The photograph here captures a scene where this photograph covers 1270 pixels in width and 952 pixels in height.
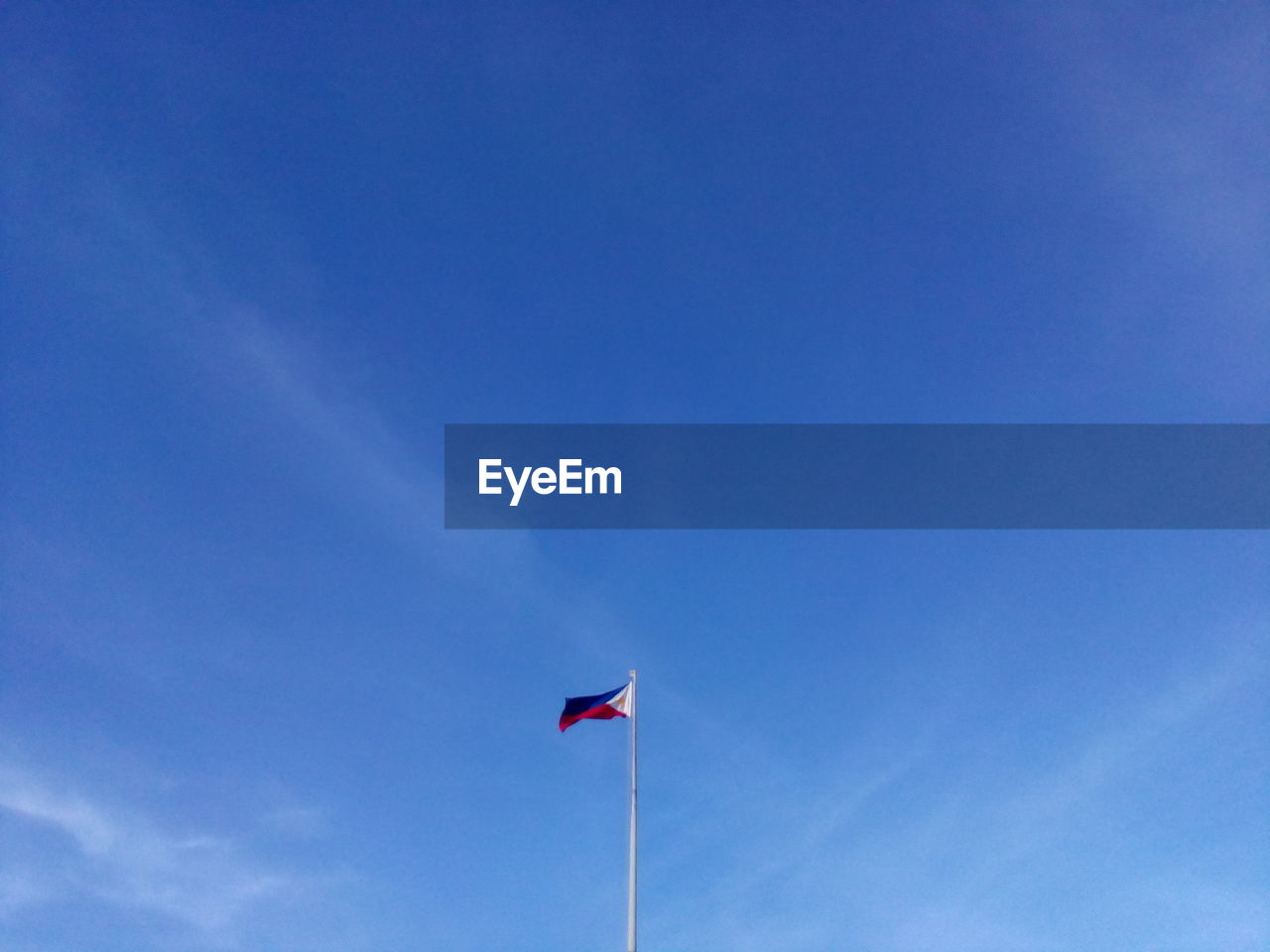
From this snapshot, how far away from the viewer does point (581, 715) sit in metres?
44.8

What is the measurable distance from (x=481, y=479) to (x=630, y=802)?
14.1 m

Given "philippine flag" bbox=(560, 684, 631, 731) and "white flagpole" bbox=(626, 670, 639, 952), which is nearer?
"white flagpole" bbox=(626, 670, 639, 952)

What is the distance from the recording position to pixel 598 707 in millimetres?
44531

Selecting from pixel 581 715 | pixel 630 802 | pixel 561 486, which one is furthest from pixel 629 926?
pixel 561 486

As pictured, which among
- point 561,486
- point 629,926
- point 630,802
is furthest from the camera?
point 561,486

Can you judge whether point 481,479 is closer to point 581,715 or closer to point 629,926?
point 581,715

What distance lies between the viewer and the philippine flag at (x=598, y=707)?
145 ft

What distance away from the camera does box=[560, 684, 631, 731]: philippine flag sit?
4429 cm

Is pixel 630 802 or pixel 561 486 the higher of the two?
pixel 561 486

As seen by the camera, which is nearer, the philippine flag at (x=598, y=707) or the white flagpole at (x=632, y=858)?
the white flagpole at (x=632, y=858)

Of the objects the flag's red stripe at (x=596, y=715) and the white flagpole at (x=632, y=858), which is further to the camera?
the flag's red stripe at (x=596, y=715)

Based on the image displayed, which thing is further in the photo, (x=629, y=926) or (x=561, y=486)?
(x=561, y=486)

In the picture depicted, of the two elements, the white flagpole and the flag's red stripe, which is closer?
the white flagpole

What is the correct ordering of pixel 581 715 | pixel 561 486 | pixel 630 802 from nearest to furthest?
pixel 630 802, pixel 581 715, pixel 561 486
